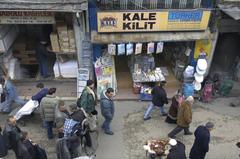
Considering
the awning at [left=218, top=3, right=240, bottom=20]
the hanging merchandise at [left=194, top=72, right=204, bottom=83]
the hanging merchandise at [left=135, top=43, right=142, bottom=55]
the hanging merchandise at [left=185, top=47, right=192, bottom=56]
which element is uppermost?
the awning at [left=218, top=3, right=240, bottom=20]

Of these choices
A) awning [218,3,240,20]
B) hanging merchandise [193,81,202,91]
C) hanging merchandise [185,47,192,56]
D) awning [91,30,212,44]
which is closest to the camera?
awning [218,3,240,20]

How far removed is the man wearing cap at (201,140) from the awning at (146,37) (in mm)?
4092

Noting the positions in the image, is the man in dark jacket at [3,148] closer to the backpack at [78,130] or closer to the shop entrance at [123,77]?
the backpack at [78,130]

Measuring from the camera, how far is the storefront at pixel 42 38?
37.2ft

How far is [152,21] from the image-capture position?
12281 millimetres

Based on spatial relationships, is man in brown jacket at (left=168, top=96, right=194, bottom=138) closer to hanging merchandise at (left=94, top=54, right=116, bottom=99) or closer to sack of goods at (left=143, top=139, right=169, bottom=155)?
sack of goods at (left=143, top=139, right=169, bottom=155)

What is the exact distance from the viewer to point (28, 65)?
49.2 ft

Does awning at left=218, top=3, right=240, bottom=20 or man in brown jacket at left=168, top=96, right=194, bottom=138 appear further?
awning at left=218, top=3, right=240, bottom=20

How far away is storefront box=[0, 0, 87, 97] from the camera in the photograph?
11352mm

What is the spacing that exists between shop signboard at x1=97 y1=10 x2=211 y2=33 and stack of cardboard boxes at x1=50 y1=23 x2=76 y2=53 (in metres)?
1.25

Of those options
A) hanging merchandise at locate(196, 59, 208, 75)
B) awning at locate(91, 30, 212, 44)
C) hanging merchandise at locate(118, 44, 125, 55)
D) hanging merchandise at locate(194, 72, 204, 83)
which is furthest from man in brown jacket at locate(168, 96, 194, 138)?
hanging merchandise at locate(118, 44, 125, 55)

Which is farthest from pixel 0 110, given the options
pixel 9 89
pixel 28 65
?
pixel 28 65

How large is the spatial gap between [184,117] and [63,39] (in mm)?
5325

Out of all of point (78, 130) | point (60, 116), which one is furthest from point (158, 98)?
point (60, 116)
